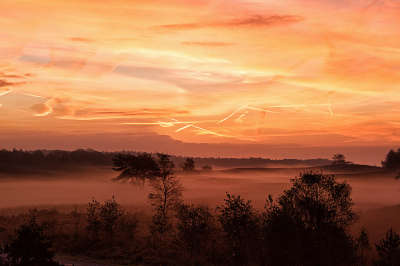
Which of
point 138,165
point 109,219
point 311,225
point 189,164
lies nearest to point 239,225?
point 311,225

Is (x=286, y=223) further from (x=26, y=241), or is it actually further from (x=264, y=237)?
(x=26, y=241)

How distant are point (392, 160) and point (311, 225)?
170798 millimetres

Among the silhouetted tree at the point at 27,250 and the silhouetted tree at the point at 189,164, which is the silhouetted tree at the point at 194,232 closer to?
the silhouetted tree at the point at 27,250

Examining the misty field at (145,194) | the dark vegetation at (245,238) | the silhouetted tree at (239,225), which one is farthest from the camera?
the misty field at (145,194)

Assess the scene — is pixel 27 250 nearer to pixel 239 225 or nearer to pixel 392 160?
pixel 239 225

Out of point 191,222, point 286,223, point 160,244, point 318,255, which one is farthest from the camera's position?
point 160,244

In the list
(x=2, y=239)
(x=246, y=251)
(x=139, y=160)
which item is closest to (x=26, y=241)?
(x=246, y=251)

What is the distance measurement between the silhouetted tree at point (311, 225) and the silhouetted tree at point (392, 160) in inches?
6006

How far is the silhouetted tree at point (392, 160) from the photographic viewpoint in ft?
568

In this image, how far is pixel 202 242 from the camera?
38.7 m

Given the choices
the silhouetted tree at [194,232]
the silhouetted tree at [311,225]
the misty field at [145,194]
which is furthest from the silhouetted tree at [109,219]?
the misty field at [145,194]

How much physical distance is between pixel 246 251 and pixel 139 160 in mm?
67527

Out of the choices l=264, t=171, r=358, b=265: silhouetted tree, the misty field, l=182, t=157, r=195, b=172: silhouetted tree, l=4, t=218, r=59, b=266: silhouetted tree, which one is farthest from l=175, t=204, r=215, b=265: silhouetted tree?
l=182, t=157, r=195, b=172: silhouetted tree

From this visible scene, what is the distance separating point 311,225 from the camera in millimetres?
36531
